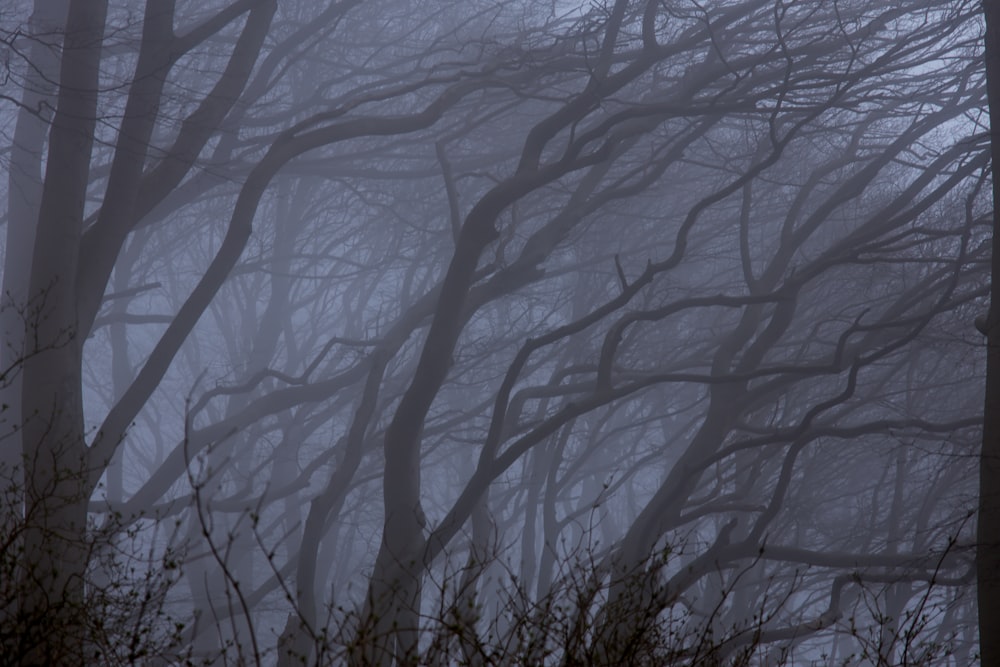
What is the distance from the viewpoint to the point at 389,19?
10.3 meters

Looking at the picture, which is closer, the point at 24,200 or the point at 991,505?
the point at 991,505

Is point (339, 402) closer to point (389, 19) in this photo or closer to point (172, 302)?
point (389, 19)

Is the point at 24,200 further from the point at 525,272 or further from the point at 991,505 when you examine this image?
the point at 991,505

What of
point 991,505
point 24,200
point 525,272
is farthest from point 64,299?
point 991,505

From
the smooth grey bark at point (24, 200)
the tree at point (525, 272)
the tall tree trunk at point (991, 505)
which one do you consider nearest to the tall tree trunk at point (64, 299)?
the tree at point (525, 272)

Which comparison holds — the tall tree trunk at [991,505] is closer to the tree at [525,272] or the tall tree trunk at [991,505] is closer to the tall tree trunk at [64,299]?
the tree at [525,272]

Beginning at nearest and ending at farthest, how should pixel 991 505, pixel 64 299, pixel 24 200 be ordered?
pixel 991 505 → pixel 64 299 → pixel 24 200

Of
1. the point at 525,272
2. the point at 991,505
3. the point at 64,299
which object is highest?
the point at 525,272

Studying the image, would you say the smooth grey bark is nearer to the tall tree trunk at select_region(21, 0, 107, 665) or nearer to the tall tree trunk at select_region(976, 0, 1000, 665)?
Answer: the tall tree trunk at select_region(21, 0, 107, 665)

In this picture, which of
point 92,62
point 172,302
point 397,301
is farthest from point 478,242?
point 172,302

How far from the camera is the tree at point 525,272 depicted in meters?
5.23

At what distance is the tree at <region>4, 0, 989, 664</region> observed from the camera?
5.23 m

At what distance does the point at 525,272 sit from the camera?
776 cm

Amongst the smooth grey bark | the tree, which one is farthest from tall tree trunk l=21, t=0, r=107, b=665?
the smooth grey bark
